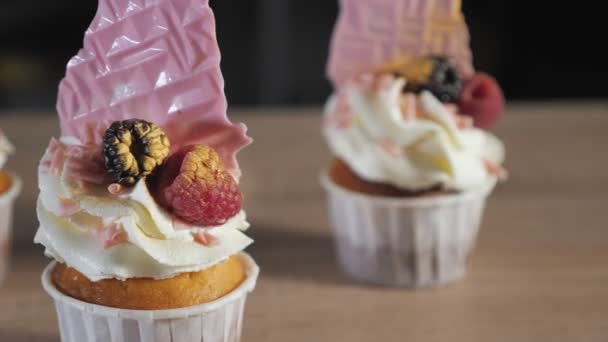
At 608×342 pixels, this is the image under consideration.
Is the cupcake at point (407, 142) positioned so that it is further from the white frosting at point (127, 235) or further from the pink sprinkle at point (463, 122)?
the white frosting at point (127, 235)

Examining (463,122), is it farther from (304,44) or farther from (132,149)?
(304,44)

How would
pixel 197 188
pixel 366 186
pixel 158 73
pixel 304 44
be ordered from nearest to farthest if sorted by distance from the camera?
pixel 197 188
pixel 158 73
pixel 366 186
pixel 304 44

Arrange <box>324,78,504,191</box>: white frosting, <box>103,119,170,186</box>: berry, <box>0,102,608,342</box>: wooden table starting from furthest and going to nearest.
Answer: <box>324,78,504,191</box>: white frosting → <box>0,102,608,342</box>: wooden table → <box>103,119,170,186</box>: berry

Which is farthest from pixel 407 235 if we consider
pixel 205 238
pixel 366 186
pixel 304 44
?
pixel 304 44

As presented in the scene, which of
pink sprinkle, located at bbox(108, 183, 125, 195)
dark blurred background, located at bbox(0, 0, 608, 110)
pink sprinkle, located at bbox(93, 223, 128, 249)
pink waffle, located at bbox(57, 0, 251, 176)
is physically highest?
pink waffle, located at bbox(57, 0, 251, 176)

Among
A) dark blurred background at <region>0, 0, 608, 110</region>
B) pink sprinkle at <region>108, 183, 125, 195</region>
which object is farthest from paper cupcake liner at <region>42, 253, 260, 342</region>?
dark blurred background at <region>0, 0, 608, 110</region>

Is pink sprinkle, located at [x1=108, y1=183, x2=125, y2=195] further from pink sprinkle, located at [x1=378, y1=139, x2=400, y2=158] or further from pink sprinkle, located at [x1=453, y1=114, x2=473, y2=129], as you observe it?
pink sprinkle, located at [x1=453, y1=114, x2=473, y2=129]

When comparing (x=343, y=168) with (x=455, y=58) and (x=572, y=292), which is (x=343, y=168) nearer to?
(x=455, y=58)
